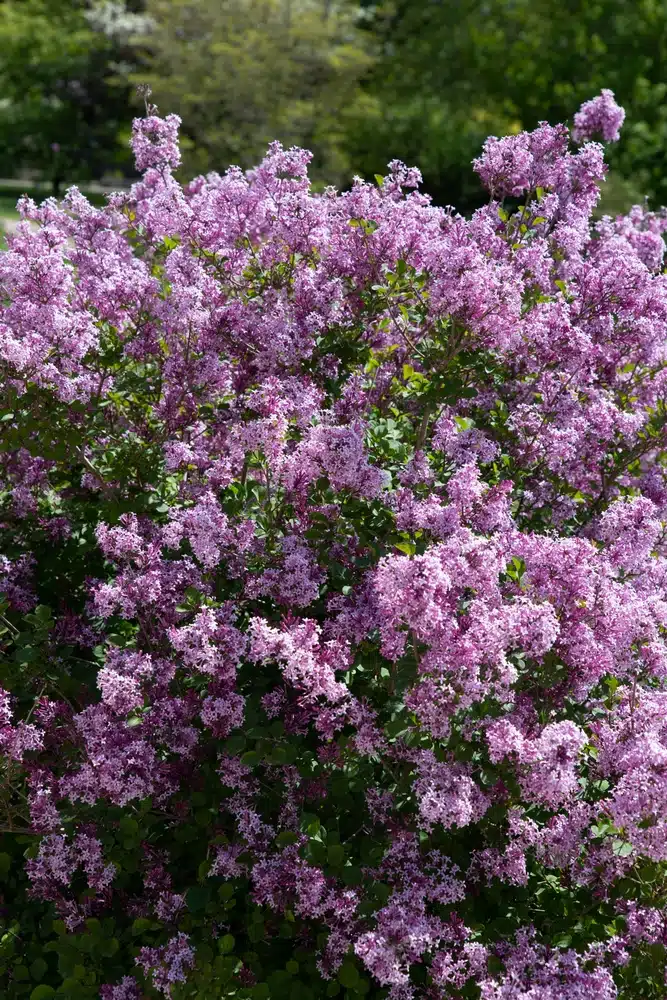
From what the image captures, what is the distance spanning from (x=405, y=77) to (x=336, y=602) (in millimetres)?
26723

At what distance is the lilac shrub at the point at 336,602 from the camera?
9.97 feet

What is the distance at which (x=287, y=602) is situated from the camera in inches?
133

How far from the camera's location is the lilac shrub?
3.04 m

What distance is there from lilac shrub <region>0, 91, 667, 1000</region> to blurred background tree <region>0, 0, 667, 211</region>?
61.5 ft

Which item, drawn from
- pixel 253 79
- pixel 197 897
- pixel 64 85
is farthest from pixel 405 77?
pixel 197 897

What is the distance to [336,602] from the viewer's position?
3449mm

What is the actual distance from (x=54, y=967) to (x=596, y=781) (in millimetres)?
2194

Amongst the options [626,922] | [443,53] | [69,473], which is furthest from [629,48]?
[626,922]

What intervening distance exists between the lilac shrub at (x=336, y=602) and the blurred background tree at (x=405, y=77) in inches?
738

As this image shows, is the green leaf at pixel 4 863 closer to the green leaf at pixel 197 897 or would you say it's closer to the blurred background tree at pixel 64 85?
the green leaf at pixel 197 897

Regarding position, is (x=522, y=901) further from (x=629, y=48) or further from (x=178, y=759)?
(x=629, y=48)

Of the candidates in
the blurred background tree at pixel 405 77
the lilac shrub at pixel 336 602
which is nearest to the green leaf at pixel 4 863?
the lilac shrub at pixel 336 602

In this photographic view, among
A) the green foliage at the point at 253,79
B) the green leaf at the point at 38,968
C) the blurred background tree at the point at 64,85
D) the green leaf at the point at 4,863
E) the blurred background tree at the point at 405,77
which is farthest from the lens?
the blurred background tree at the point at 64,85

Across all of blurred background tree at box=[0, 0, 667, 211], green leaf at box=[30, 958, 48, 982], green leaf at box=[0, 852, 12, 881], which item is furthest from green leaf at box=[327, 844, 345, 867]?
blurred background tree at box=[0, 0, 667, 211]
